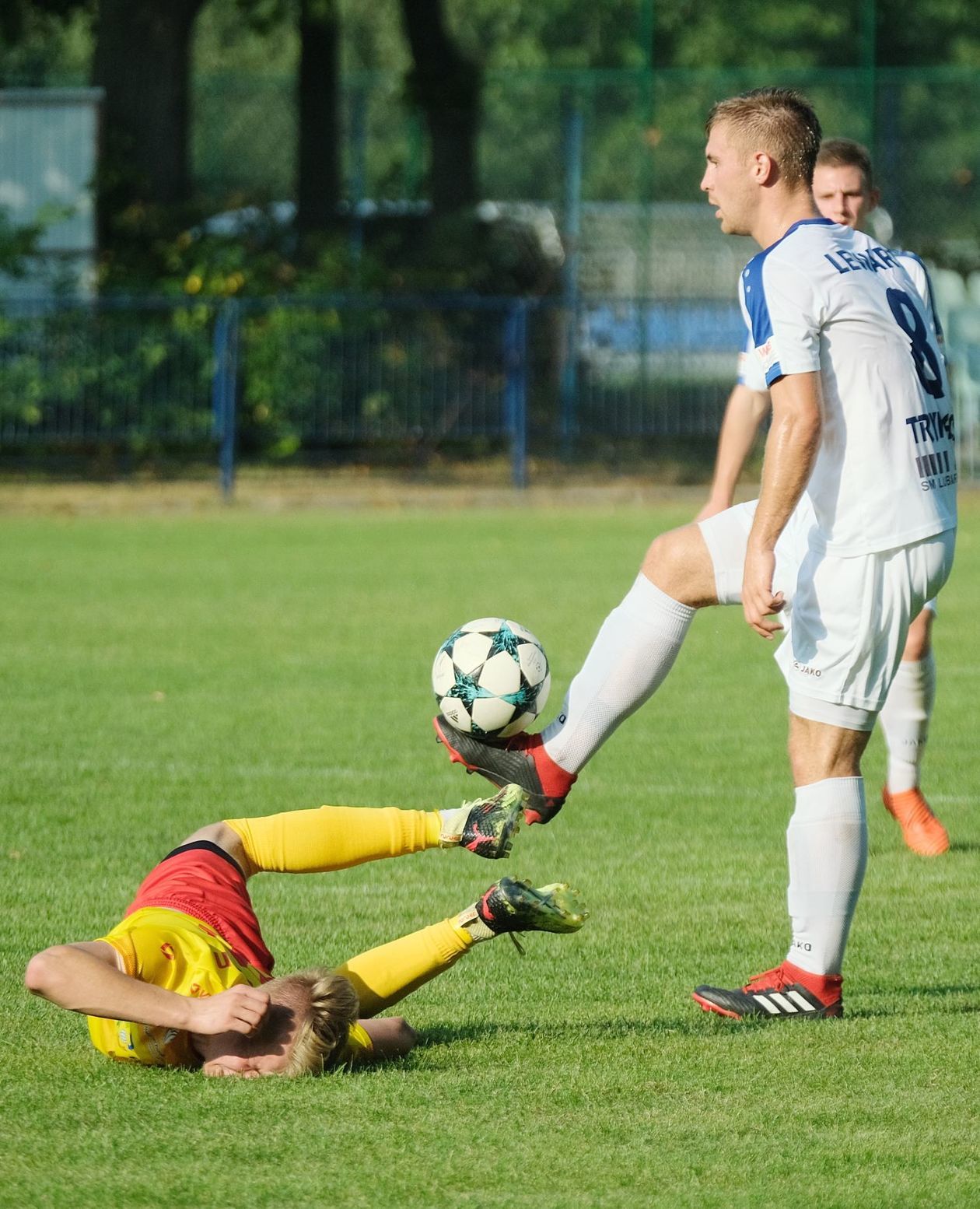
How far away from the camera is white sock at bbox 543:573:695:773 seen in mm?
4961

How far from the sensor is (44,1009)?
4.73 metres

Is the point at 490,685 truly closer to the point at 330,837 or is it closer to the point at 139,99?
the point at 330,837

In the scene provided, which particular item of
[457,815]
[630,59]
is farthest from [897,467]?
[630,59]

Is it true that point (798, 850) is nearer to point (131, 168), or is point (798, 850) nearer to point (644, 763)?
point (644, 763)

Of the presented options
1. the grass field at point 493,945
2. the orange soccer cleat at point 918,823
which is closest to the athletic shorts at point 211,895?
the grass field at point 493,945

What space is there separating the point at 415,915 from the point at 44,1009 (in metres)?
1.25

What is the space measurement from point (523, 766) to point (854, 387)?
1323 millimetres

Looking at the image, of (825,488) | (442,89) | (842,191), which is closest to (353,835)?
(825,488)

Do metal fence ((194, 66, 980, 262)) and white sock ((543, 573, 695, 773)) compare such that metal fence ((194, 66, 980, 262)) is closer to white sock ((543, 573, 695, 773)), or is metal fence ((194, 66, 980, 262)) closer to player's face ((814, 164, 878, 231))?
player's face ((814, 164, 878, 231))

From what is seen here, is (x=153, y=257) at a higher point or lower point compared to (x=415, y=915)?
higher

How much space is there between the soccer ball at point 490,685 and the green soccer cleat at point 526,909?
0.77m

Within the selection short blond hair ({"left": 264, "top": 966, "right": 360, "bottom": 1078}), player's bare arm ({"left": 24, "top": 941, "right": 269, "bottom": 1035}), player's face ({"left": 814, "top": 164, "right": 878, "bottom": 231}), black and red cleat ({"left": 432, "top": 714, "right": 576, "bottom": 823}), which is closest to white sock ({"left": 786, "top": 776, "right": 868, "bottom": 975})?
black and red cleat ({"left": 432, "top": 714, "right": 576, "bottom": 823})

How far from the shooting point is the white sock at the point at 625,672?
4961 mm

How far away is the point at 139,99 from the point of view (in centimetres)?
2148
